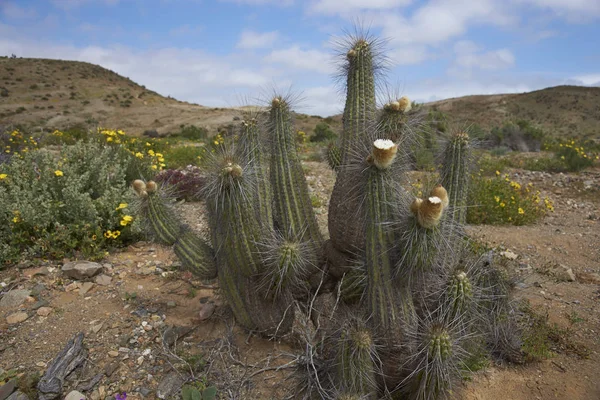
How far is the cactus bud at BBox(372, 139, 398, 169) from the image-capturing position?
1.95 meters

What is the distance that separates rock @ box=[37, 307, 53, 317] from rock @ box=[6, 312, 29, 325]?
96mm

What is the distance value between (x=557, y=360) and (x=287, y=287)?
6.79 ft

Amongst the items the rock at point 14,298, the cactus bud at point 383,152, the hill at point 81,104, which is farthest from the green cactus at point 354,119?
the hill at point 81,104

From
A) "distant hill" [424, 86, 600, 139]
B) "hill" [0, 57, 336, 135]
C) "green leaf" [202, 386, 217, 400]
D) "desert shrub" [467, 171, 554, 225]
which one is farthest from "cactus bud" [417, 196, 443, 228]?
"distant hill" [424, 86, 600, 139]

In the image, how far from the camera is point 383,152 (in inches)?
77.0

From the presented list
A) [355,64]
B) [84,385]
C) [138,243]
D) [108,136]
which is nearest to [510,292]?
[355,64]

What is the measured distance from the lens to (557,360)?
2926 mm

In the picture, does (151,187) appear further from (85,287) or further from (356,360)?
(356,360)

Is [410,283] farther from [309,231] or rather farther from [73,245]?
[73,245]

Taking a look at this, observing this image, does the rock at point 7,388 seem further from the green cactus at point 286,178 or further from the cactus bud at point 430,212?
the cactus bud at point 430,212

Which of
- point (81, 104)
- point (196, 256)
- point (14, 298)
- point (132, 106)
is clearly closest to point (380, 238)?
point (196, 256)

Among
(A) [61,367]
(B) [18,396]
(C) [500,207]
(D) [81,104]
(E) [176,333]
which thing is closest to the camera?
(B) [18,396]

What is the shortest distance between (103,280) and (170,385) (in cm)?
170

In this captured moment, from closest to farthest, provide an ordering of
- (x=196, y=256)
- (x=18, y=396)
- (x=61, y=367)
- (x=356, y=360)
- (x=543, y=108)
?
(x=356, y=360), (x=18, y=396), (x=61, y=367), (x=196, y=256), (x=543, y=108)
